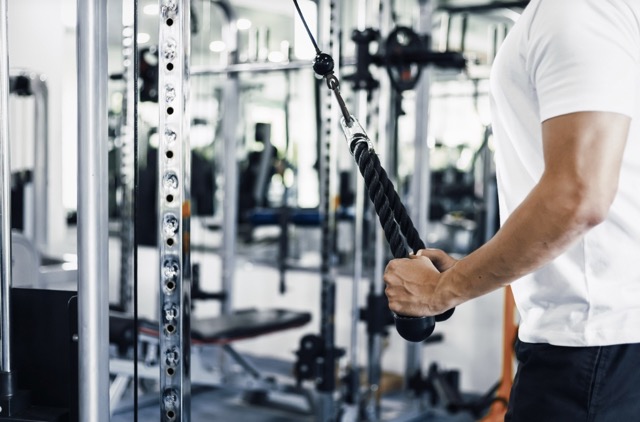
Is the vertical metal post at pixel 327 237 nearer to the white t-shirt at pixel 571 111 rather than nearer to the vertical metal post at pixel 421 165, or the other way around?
the vertical metal post at pixel 421 165

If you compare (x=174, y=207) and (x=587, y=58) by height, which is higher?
(x=587, y=58)

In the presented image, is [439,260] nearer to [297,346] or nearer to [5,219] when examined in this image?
[5,219]

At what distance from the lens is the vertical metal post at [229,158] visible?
4.19 metres

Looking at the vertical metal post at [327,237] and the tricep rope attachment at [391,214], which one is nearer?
the tricep rope attachment at [391,214]

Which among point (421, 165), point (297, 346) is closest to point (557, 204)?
point (421, 165)

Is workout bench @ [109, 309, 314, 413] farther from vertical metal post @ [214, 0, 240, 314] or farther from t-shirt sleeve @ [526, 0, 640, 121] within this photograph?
t-shirt sleeve @ [526, 0, 640, 121]

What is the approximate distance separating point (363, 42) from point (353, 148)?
213cm

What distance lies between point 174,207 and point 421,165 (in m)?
2.54

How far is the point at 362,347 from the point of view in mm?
4961

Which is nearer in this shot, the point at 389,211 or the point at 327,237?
the point at 389,211

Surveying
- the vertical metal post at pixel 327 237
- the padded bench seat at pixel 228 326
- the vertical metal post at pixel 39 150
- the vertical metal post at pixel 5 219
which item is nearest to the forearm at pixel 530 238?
the vertical metal post at pixel 5 219

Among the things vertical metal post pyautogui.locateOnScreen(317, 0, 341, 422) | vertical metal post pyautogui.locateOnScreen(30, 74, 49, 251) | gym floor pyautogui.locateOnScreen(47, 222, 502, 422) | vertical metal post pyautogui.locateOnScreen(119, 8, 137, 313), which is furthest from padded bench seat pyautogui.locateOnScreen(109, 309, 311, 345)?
vertical metal post pyautogui.locateOnScreen(30, 74, 49, 251)

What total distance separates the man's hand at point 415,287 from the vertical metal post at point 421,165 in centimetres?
255

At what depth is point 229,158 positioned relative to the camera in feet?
13.8
